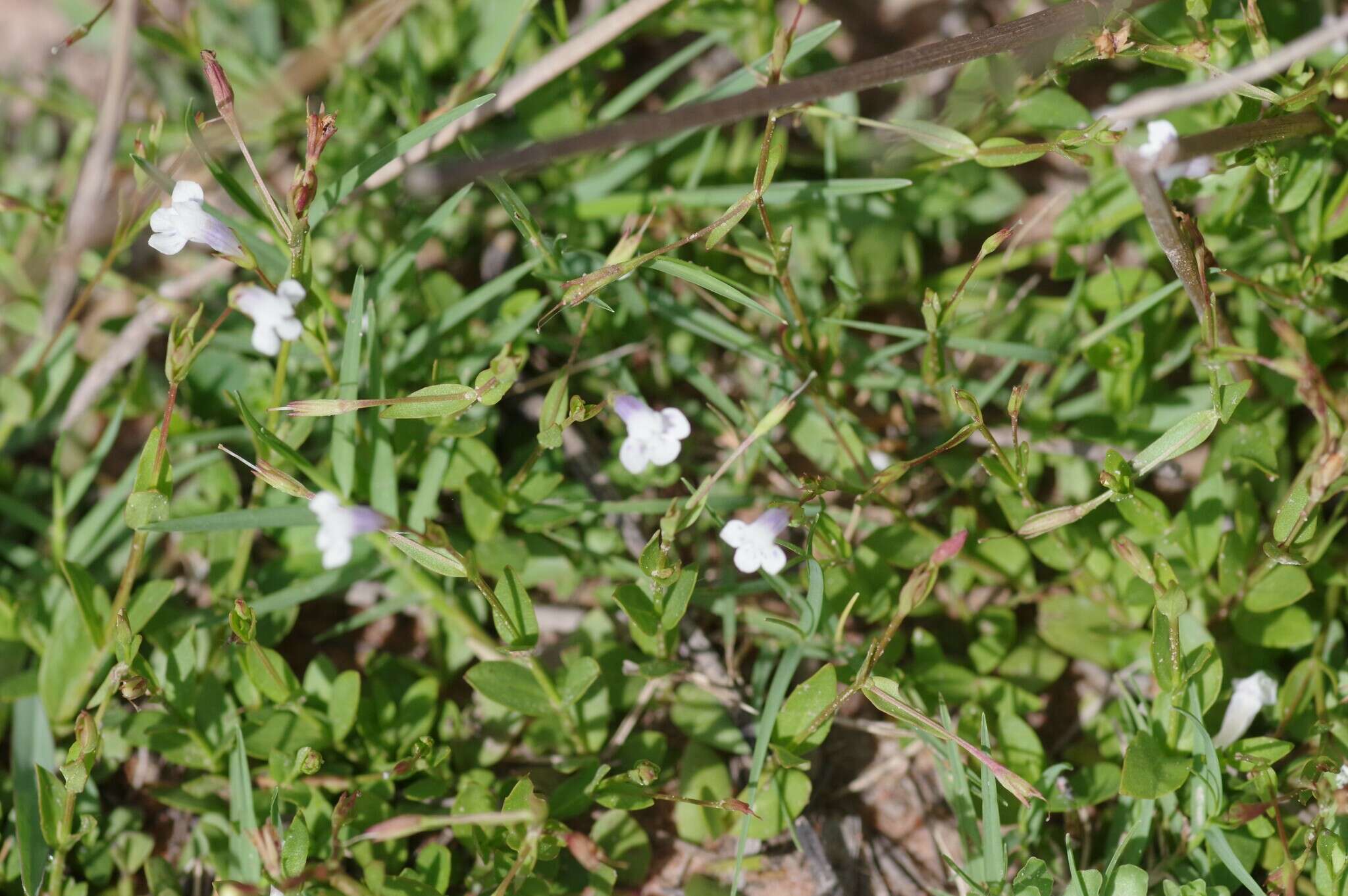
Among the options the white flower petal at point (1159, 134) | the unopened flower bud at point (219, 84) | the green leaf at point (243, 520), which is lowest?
the white flower petal at point (1159, 134)

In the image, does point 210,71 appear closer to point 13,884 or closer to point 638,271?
point 638,271

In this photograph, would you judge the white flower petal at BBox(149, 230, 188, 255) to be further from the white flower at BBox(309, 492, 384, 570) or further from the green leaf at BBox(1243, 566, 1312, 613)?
the green leaf at BBox(1243, 566, 1312, 613)

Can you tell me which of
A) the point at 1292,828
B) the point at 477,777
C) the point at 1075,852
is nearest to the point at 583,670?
the point at 477,777

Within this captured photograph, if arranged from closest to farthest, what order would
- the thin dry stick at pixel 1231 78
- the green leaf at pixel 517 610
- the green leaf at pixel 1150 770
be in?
1. the thin dry stick at pixel 1231 78
2. the green leaf at pixel 1150 770
3. the green leaf at pixel 517 610

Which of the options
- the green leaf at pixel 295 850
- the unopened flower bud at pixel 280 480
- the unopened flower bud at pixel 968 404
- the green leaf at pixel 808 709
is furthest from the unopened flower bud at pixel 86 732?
the unopened flower bud at pixel 968 404

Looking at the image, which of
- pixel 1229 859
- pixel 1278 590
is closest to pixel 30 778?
pixel 1229 859

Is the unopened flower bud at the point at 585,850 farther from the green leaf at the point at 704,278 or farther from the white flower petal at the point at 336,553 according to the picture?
the green leaf at the point at 704,278
